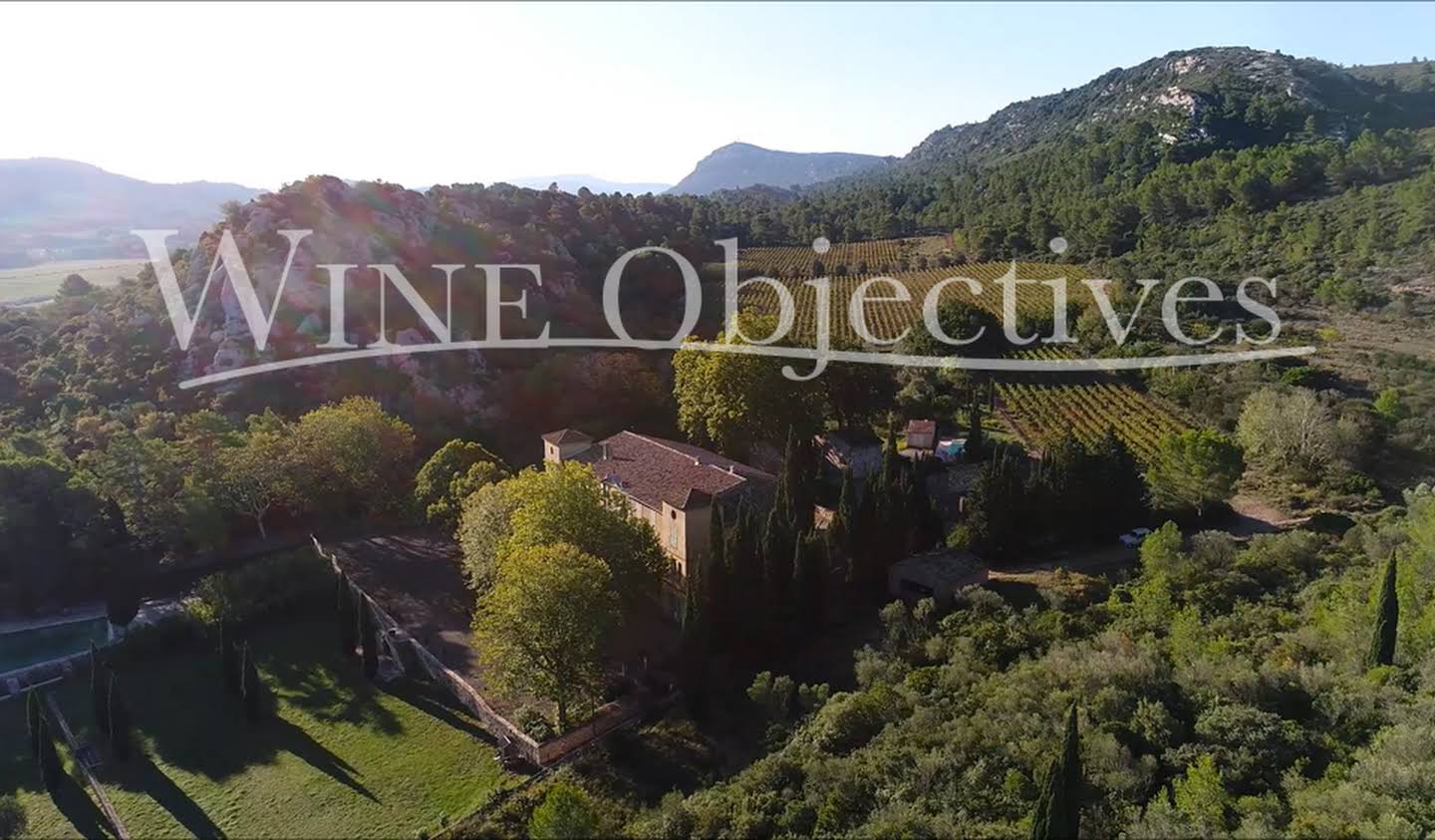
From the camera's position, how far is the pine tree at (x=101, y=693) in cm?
2311

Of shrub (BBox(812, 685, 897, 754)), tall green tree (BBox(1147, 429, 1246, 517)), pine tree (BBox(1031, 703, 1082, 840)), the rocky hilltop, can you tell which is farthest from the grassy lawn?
the rocky hilltop

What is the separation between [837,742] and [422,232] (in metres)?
53.1

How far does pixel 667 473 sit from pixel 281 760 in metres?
15.0

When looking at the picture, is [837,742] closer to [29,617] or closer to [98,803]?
[98,803]

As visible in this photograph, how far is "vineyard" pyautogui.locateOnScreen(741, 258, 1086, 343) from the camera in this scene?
63359 millimetres

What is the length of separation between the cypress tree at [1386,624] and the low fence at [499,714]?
60.2 feet

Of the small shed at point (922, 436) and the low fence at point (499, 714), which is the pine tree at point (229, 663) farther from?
the small shed at point (922, 436)

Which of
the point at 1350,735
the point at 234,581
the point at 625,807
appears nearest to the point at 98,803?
the point at 234,581

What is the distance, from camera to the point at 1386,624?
18.9m

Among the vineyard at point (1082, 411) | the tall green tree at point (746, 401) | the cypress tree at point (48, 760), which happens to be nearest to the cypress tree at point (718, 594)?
the tall green tree at point (746, 401)

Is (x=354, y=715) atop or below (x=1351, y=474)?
below

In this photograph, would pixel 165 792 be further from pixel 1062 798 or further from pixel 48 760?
pixel 1062 798

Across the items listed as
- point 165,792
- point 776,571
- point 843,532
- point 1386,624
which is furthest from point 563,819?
point 1386,624

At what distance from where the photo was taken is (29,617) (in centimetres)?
3070
